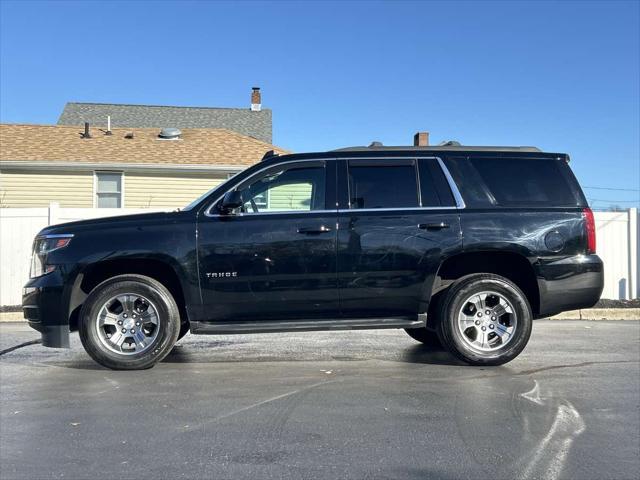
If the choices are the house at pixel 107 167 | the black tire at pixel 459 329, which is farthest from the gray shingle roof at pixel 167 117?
the black tire at pixel 459 329

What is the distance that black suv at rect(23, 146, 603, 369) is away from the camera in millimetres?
5578

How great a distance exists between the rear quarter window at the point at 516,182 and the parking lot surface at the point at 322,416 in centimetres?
162

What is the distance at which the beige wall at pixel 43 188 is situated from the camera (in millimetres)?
18062

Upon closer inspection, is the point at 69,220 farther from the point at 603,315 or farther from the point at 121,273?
the point at 603,315

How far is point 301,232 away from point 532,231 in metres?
2.18

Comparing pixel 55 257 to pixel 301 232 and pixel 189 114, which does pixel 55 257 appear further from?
pixel 189 114

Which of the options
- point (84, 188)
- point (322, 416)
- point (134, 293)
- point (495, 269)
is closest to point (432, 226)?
point (495, 269)

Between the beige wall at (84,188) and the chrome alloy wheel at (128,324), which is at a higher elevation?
the beige wall at (84,188)

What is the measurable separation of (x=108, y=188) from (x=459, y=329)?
592 inches

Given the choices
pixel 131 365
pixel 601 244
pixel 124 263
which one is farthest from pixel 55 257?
pixel 601 244

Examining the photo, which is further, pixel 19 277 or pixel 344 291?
pixel 19 277

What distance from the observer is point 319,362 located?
6316 millimetres

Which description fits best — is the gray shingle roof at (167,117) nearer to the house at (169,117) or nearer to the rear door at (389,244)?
the house at (169,117)

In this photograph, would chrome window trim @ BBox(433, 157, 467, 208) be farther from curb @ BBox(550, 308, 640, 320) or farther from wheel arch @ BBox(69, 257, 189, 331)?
curb @ BBox(550, 308, 640, 320)
